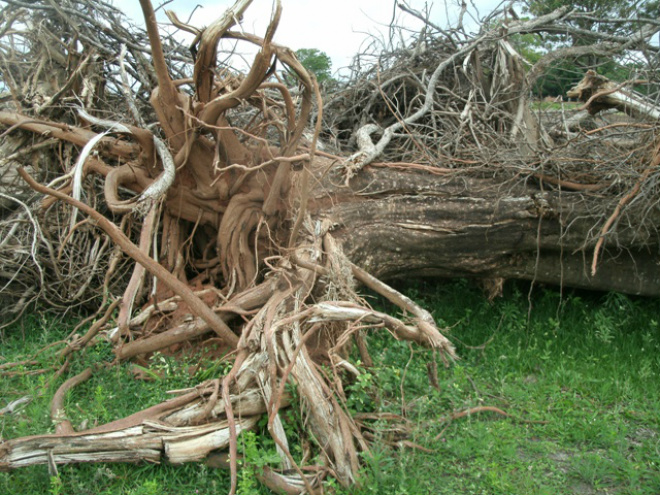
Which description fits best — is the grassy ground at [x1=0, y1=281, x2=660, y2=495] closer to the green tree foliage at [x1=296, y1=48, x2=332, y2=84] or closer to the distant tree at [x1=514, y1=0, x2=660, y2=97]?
the distant tree at [x1=514, y1=0, x2=660, y2=97]

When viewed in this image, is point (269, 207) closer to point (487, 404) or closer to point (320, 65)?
point (487, 404)

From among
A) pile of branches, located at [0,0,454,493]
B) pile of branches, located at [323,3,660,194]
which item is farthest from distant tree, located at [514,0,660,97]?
pile of branches, located at [0,0,454,493]

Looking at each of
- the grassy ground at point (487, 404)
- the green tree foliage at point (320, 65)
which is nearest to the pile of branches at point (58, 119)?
the grassy ground at point (487, 404)

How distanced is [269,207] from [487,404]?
1896 mm

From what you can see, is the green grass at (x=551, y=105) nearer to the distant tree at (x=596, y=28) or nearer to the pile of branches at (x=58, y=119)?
the distant tree at (x=596, y=28)

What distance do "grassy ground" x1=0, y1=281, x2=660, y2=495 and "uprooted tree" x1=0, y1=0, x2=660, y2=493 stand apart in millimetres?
137

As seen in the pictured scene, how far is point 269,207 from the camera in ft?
13.3

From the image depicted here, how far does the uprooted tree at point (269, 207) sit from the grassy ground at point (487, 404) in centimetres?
14

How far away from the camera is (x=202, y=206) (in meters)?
4.21

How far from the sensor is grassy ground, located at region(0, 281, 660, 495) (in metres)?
2.74

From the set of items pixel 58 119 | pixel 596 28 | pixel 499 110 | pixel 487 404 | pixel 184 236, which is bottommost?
pixel 487 404

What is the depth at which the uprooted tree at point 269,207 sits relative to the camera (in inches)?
114

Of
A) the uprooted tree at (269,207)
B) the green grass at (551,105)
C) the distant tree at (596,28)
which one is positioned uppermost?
the distant tree at (596,28)

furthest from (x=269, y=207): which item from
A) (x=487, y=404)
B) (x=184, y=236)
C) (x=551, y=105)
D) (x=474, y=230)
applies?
(x=551, y=105)
